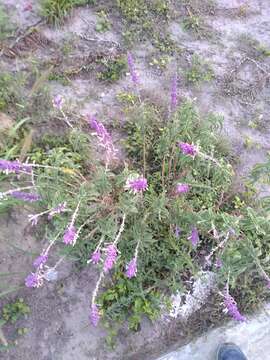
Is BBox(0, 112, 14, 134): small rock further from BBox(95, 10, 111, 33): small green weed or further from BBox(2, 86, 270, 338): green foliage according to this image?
BBox(95, 10, 111, 33): small green weed

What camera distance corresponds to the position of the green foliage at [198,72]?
3812 millimetres

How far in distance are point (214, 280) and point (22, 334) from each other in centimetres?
131

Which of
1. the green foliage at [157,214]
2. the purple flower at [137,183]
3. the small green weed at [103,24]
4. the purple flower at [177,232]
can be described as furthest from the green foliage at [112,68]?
the purple flower at [137,183]

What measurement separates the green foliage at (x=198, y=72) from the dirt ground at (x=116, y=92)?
0.05m

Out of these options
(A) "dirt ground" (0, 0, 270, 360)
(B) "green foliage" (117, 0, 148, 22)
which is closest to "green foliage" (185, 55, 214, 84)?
(A) "dirt ground" (0, 0, 270, 360)

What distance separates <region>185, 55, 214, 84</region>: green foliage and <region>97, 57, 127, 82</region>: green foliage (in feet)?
1.82

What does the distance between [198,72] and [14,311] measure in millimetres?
2415

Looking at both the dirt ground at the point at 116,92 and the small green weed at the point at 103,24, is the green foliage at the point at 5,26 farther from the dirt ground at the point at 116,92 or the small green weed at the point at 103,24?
the small green weed at the point at 103,24

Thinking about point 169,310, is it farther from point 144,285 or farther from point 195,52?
point 195,52

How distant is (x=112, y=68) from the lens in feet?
12.3

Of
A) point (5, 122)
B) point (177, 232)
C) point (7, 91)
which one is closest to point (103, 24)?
point (7, 91)

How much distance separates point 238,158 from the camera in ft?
11.4

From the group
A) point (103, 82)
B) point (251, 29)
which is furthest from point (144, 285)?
point (251, 29)

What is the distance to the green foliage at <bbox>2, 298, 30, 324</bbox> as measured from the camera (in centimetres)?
285
